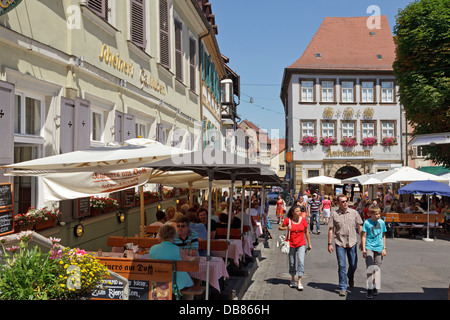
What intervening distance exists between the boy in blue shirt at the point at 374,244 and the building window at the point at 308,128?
3436cm

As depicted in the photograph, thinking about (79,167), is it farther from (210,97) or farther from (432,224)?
(210,97)

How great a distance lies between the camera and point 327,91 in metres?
42.2

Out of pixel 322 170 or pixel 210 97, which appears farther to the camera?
pixel 322 170

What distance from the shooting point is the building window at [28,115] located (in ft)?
23.4

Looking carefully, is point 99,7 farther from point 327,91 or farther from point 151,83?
point 327,91

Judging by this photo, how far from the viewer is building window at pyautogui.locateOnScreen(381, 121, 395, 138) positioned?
41469 mm

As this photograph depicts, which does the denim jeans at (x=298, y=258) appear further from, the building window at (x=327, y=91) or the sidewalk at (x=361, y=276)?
the building window at (x=327, y=91)

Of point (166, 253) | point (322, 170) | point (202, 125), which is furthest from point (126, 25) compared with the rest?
point (322, 170)

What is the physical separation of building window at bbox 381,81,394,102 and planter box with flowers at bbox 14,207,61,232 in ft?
127

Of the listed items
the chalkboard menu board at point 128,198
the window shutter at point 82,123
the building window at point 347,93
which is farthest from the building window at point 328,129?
the window shutter at point 82,123

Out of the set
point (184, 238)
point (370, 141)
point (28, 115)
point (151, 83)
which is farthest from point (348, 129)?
point (28, 115)

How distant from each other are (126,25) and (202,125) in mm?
9861

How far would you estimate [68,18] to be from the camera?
8508 mm

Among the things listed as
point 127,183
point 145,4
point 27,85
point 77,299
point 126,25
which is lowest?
point 77,299
